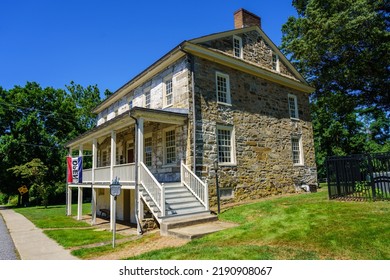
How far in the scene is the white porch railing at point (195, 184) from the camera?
10.2m

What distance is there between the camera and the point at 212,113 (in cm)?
1243

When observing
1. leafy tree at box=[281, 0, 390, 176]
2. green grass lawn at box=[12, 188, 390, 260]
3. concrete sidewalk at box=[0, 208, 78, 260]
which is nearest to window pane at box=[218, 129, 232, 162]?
green grass lawn at box=[12, 188, 390, 260]

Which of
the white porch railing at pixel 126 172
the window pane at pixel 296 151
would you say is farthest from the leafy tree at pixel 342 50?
the white porch railing at pixel 126 172

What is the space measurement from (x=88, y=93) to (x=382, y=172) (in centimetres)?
3780

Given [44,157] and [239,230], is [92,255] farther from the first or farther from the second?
[44,157]

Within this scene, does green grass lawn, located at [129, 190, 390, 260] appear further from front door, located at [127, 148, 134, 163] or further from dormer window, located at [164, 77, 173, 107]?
front door, located at [127, 148, 134, 163]

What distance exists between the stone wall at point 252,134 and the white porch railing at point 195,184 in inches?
23.6

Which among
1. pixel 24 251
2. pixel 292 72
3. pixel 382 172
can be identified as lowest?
pixel 24 251

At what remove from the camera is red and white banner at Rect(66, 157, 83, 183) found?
50.5ft

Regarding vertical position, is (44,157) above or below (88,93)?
below

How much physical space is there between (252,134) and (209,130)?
2903 millimetres

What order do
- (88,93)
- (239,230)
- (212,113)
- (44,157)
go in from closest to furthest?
(239,230), (212,113), (44,157), (88,93)

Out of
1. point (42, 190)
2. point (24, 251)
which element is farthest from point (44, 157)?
point (24, 251)

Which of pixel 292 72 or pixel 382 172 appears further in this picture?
pixel 292 72
